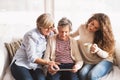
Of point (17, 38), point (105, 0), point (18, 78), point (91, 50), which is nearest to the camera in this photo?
point (18, 78)

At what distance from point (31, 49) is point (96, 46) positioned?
0.63 metres

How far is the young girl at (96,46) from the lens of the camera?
2.21m

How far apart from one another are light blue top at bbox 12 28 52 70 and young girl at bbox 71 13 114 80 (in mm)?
428

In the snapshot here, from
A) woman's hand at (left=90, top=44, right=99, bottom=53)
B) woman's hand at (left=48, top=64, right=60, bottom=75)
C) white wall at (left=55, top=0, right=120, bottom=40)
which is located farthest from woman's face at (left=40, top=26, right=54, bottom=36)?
white wall at (left=55, top=0, right=120, bottom=40)

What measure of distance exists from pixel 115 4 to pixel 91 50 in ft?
2.95

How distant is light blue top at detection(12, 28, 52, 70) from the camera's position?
2.12m

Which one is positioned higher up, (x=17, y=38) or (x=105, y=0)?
(x=105, y=0)

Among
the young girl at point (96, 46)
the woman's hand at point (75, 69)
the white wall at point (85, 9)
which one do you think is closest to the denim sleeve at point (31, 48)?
the woman's hand at point (75, 69)

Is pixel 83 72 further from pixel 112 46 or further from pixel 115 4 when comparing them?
pixel 115 4

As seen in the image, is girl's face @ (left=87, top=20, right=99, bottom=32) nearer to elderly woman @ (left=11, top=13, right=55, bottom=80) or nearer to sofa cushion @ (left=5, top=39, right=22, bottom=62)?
elderly woman @ (left=11, top=13, right=55, bottom=80)

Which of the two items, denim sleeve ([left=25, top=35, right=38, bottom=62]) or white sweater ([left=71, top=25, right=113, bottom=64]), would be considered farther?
white sweater ([left=71, top=25, right=113, bottom=64])

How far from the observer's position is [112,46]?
7.55ft

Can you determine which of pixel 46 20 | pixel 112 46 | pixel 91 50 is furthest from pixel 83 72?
pixel 46 20

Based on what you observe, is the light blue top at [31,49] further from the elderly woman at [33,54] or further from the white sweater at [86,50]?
the white sweater at [86,50]
